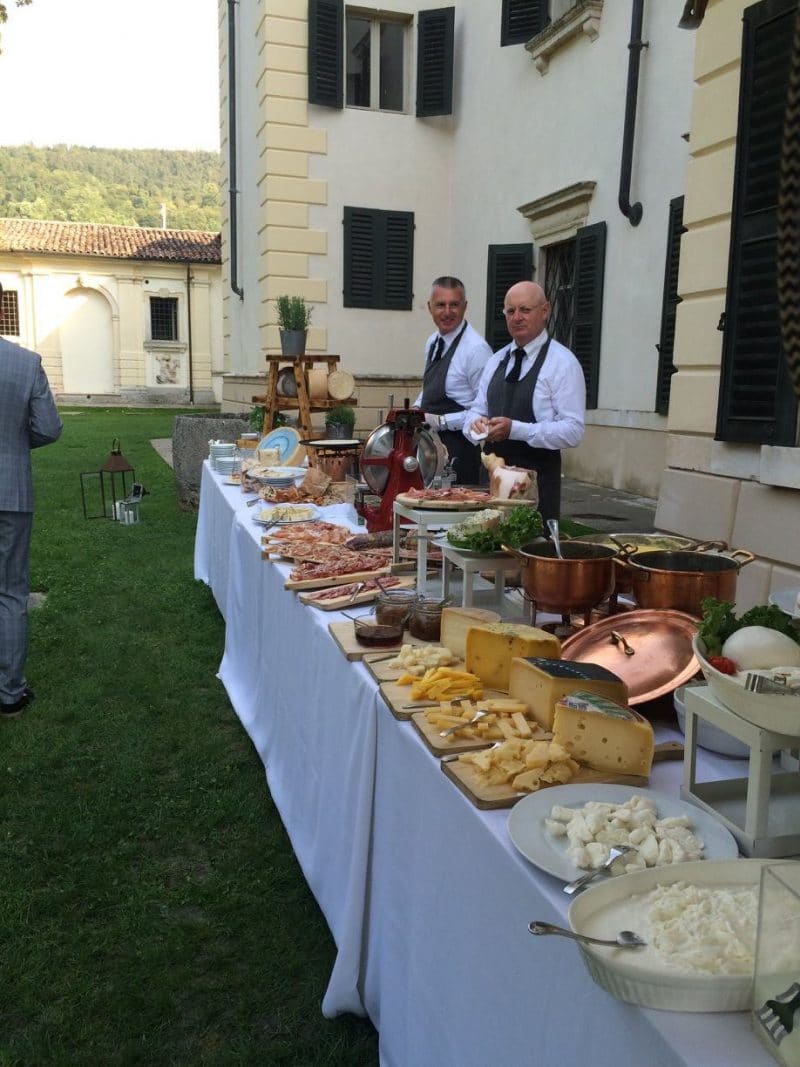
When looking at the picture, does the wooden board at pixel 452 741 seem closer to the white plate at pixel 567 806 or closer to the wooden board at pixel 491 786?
the wooden board at pixel 491 786

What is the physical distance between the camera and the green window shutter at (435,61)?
11219 millimetres

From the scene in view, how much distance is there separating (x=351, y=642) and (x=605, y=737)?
0.95m

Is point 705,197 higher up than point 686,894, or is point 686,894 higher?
point 705,197

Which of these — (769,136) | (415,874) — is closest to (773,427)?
(769,136)

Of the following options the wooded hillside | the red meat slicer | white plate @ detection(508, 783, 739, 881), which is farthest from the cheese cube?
the wooded hillside

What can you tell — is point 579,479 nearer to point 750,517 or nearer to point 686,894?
point 750,517

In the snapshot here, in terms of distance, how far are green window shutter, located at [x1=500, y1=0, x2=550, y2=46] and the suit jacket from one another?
8.21 metres

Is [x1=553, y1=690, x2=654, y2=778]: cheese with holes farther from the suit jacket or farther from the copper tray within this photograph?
the suit jacket

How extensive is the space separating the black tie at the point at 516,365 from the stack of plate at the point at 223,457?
101 inches

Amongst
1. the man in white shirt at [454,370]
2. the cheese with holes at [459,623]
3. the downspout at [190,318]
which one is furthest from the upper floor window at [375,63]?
the downspout at [190,318]

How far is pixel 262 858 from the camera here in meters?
3.01

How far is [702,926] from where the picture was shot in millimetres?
980

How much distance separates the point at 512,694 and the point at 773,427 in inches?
88.7

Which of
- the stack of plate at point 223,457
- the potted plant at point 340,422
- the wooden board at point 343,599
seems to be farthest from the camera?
the potted plant at point 340,422
